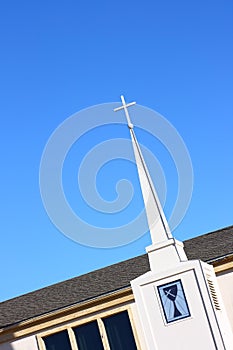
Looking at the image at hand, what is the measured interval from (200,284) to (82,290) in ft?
26.7

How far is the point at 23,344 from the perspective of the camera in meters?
29.1

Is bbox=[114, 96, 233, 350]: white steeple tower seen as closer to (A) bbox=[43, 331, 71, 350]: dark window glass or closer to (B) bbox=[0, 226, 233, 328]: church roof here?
(B) bbox=[0, 226, 233, 328]: church roof

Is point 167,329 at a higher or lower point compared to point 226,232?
lower

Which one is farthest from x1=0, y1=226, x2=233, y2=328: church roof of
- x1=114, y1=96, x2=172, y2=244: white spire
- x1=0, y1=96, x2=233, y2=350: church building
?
x1=114, y1=96, x2=172, y2=244: white spire

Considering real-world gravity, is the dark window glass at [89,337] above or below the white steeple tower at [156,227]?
below

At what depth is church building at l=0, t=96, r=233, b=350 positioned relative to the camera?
24.6m

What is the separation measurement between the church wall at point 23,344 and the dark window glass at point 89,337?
5.31 ft

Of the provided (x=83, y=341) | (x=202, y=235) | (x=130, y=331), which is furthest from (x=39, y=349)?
(x=202, y=235)

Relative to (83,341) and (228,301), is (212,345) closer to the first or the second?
(228,301)

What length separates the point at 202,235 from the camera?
33.8 metres

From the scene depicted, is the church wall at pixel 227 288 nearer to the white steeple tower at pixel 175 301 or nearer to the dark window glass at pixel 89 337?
the white steeple tower at pixel 175 301

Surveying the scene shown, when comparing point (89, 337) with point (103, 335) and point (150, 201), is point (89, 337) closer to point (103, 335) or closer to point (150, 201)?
point (103, 335)

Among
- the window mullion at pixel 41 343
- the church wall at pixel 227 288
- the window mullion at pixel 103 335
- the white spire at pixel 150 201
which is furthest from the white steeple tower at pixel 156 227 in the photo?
the window mullion at pixel 41 343

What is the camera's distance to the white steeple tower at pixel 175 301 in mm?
24391
